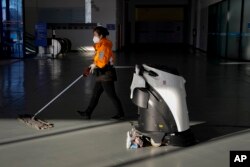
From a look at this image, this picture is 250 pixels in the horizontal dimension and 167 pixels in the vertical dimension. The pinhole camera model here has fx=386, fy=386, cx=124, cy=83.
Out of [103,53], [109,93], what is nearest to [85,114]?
[109,93]

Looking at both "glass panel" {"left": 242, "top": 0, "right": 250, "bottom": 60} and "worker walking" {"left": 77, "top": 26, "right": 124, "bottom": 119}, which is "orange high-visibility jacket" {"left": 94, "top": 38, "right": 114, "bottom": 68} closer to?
"worker walking" {"left": 77, "top": 26, "right": 124, "bottom": 119}

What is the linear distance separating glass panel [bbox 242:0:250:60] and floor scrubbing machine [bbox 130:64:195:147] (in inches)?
501

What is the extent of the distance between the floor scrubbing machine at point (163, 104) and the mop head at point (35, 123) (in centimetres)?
150

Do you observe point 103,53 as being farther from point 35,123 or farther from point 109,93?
point 35,123

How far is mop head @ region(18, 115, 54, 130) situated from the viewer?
523 centimetres

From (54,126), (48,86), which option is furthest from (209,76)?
(54,126)

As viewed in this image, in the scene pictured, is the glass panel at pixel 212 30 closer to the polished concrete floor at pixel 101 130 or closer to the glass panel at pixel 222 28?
the glass panel at pixel 222 28

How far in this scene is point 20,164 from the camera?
387cm

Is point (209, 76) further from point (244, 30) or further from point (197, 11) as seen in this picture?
point (197, 11)

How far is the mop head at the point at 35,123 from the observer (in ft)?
17.1

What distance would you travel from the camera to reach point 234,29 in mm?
17578

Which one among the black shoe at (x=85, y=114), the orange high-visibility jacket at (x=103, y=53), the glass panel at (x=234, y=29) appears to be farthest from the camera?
the glass panel at (x=234, y=29)

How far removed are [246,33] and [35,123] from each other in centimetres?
1291

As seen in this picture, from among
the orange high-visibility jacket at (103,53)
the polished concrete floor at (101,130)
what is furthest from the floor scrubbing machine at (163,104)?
the orange high-visibility jacket at (103,53)
